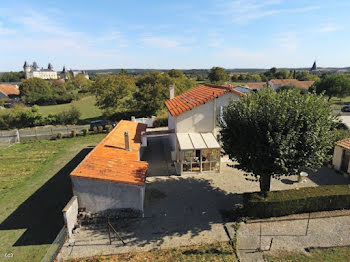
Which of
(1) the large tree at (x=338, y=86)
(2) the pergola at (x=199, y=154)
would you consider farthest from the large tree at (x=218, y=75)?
(2) the pergola at (x=199, y=154)

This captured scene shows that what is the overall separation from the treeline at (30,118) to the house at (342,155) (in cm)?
A: 3447

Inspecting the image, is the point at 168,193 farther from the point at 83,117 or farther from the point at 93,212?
the point at 83,117

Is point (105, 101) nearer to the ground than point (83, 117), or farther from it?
farther from it

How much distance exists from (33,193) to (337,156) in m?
22.4

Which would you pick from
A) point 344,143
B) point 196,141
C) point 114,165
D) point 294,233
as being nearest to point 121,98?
point 196,141

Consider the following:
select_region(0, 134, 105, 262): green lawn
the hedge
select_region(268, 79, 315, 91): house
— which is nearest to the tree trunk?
the hedge

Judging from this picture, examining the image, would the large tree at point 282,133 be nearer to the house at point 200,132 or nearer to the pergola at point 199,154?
the pergola at point 199,154

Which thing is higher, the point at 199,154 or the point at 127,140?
the point at 127,140

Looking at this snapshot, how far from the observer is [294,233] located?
36.4ft

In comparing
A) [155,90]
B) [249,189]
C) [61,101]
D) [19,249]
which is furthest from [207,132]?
[61,101]

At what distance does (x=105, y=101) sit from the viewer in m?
36.6

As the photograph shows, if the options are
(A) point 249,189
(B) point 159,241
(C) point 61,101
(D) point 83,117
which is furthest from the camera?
(C) point 61,101

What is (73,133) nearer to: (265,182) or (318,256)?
(265,182)

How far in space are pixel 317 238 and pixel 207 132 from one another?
10.7 meters
